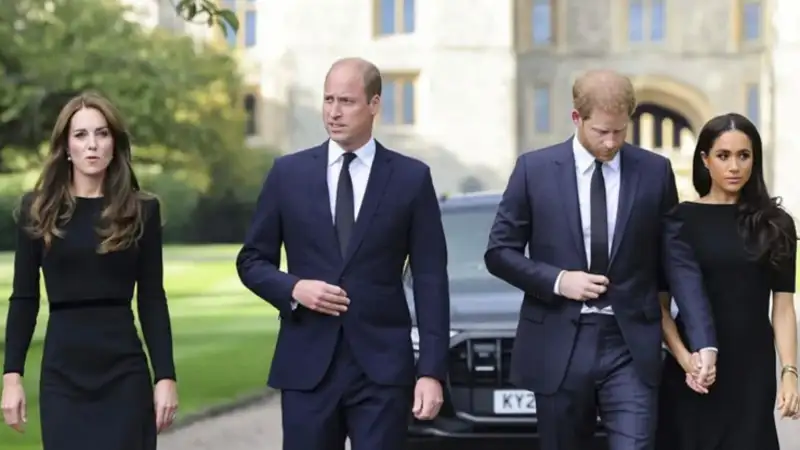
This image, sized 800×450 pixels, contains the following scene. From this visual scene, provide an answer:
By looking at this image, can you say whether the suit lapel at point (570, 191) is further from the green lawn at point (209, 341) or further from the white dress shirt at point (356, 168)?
the green lawn at point (209, 341)

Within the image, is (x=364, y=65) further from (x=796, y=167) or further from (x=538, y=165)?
(x=796, y=167)

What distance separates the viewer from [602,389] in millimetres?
5410

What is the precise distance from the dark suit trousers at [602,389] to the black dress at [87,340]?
137 cm

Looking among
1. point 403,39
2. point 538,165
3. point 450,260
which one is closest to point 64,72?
point 450,260

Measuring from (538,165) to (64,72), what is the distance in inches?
877

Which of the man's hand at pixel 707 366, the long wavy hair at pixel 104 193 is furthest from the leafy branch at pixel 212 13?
the man's hand at pixel 707 366

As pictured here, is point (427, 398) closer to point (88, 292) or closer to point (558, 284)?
point (558, 284)

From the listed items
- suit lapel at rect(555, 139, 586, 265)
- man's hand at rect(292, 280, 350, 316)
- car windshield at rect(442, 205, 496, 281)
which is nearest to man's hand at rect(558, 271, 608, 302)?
suit lapel at rect(555, 139, 586, 265)

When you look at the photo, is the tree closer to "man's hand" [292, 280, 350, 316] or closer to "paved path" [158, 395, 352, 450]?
"paved path" [158, 395, 352, 450]

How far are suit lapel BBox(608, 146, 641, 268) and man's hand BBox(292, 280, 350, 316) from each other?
985 mm

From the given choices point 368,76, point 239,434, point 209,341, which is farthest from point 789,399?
point 209,341

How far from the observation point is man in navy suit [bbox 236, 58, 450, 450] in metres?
5.08

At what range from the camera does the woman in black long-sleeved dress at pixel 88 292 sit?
4.87 m

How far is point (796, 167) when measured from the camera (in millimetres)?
51500
